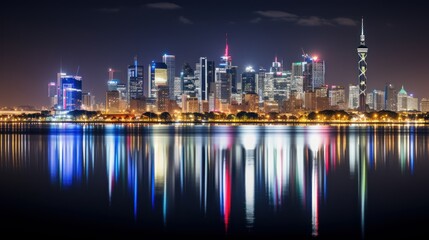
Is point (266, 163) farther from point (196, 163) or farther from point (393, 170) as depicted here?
point (393, 170)

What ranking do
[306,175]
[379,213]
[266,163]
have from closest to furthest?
[379,213] → [306,175] → [266,163]

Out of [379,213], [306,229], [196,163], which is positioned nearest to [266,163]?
[196,163]

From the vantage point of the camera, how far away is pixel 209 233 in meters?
15.9

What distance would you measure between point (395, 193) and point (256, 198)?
5.97m

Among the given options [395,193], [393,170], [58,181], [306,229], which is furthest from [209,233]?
[393,170]

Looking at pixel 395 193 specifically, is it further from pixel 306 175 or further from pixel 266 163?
pixel 266 163

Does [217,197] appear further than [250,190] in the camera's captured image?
No

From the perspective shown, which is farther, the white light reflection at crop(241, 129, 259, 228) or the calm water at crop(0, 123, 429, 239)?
the white light reflection at crop(241, 129, 259, 228)

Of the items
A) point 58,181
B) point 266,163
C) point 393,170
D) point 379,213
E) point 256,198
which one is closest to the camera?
point 379,213

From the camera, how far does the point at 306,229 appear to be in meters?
16.5

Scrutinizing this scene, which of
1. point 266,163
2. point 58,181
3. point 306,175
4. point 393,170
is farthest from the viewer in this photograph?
point 266,163

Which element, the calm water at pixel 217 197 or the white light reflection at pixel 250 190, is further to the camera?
the white light reflection at pixel 250 190

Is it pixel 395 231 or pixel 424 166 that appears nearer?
pixel 395 231

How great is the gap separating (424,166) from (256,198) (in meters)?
16.7
